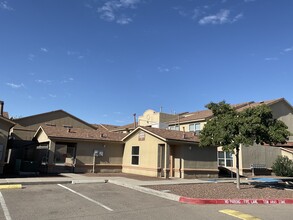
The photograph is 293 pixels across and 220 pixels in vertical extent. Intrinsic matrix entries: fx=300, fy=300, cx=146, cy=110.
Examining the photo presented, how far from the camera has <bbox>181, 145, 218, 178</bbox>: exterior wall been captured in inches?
890

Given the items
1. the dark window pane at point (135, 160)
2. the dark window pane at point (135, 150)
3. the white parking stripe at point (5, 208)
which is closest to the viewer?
the white parking stripe at point (5, 208)

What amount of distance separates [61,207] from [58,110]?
30810mm

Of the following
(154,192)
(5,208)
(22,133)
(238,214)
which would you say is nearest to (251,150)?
(154,192)

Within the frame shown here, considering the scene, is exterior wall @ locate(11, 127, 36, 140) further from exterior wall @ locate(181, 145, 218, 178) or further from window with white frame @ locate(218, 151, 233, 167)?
window with white frame @ locate(218, 151, 233, 167)

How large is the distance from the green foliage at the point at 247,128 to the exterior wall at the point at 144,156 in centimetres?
688

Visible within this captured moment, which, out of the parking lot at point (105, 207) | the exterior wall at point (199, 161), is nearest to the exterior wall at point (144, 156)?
the exterior wall at point (199, 161)

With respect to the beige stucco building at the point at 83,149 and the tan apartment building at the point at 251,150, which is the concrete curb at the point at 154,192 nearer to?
the beige stucco building at the point at 83,149

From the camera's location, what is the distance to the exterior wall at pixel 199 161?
2259cm

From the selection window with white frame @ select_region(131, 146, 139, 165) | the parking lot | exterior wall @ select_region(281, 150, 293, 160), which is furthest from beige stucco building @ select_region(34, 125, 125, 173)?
exterior wall @ select_region(281, 150, 293, 160)

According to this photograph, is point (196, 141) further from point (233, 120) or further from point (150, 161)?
point (233, 120)

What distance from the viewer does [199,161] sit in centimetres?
2347

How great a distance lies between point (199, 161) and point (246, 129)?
8.86m

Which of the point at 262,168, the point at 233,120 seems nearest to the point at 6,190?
the point at 233,120

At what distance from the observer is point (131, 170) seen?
83.5ft
